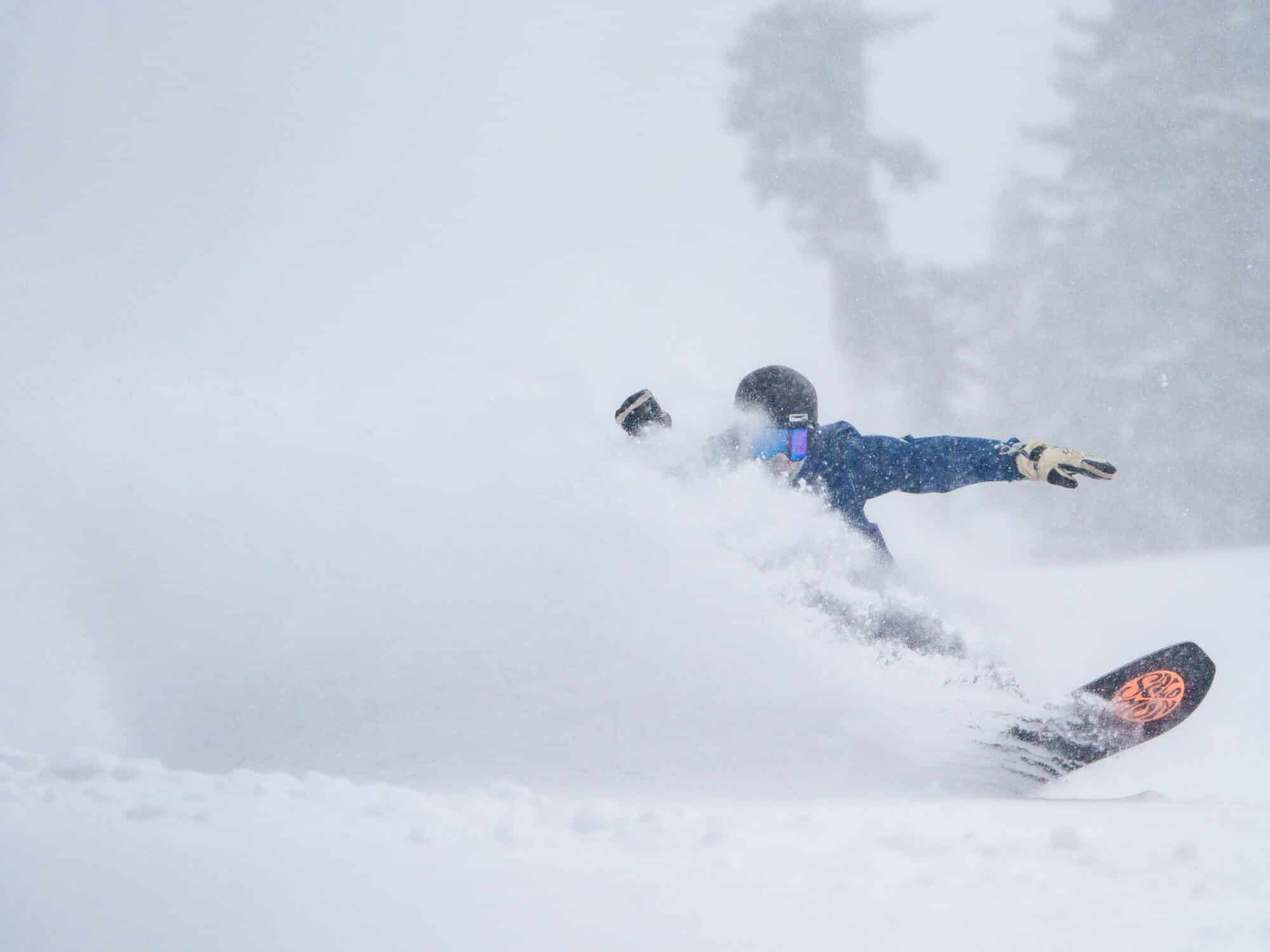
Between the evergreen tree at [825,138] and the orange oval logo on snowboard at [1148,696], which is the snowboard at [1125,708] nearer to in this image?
the orange oval logo on snowboard at [1148,696]

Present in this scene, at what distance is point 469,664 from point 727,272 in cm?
2379

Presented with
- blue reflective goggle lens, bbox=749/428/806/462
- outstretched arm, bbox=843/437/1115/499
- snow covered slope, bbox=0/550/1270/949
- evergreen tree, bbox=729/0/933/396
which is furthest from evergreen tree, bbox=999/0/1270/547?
snow covered slope, bbox=0/550/1270/949

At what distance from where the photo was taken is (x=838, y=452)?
13.0 ft

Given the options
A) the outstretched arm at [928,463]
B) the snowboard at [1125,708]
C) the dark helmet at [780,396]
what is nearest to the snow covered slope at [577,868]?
the snowboard at [1125,708]

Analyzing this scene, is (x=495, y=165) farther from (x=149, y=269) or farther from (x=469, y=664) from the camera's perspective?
(x=469, y=664)

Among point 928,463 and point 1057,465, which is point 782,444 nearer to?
point 928,463

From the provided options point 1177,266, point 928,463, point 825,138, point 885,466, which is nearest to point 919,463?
point 928,463

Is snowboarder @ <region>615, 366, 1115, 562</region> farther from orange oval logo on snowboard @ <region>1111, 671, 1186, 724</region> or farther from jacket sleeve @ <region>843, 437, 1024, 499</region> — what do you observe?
orange oval logo on snowboard @ <region>1111, 671, 1186, 724</region>

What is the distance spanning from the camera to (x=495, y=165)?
31016 millimetres

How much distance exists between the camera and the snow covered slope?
1602 mm

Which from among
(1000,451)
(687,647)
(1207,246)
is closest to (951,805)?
(687,647)

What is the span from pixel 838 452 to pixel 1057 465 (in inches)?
34.8

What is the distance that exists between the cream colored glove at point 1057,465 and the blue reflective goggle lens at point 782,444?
0.92 metres

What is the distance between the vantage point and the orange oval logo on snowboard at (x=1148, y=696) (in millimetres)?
3375
